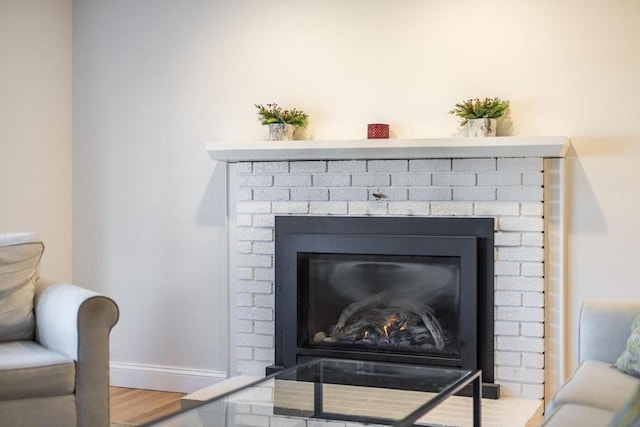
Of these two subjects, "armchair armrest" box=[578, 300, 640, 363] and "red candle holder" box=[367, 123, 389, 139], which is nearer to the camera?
"armchair armrest" box=[578, 300, 640, 363]

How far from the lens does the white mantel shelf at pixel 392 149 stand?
11.7 feet

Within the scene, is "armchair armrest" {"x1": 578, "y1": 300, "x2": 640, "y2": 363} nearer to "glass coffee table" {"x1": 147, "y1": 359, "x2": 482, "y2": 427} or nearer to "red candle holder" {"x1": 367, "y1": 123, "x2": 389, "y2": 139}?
"glass coffee table" {"x1": 147, "y1": 359, "x2": 482, "y2": 427}

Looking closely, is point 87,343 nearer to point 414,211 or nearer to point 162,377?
point 162,377

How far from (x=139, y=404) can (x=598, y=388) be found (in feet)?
8.29

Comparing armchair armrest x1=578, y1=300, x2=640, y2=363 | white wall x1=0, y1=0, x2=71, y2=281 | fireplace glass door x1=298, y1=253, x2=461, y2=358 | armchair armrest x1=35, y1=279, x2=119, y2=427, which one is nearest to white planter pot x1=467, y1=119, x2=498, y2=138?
fireplace glass door x1=298, y1=253, x2=461, y2=358

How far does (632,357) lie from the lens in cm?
258

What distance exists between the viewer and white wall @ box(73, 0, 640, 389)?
3.61 meters

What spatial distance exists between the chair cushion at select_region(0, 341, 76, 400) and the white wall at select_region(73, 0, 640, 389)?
137cm

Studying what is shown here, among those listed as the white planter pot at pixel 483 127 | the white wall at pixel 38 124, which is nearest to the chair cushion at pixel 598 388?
the white planter pot at pixel 483 127

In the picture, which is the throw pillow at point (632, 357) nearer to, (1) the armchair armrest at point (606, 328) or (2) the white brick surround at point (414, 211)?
(1) the armchair armrest at point (606, 328)

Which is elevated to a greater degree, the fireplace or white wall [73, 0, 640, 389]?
white wall [73, 0, 640, 389]

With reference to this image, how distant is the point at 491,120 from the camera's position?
3686 mm

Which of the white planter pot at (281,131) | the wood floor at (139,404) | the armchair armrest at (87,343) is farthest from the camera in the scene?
the white planter pot at (281,131)

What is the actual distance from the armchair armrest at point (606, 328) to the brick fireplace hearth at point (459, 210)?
87cm
